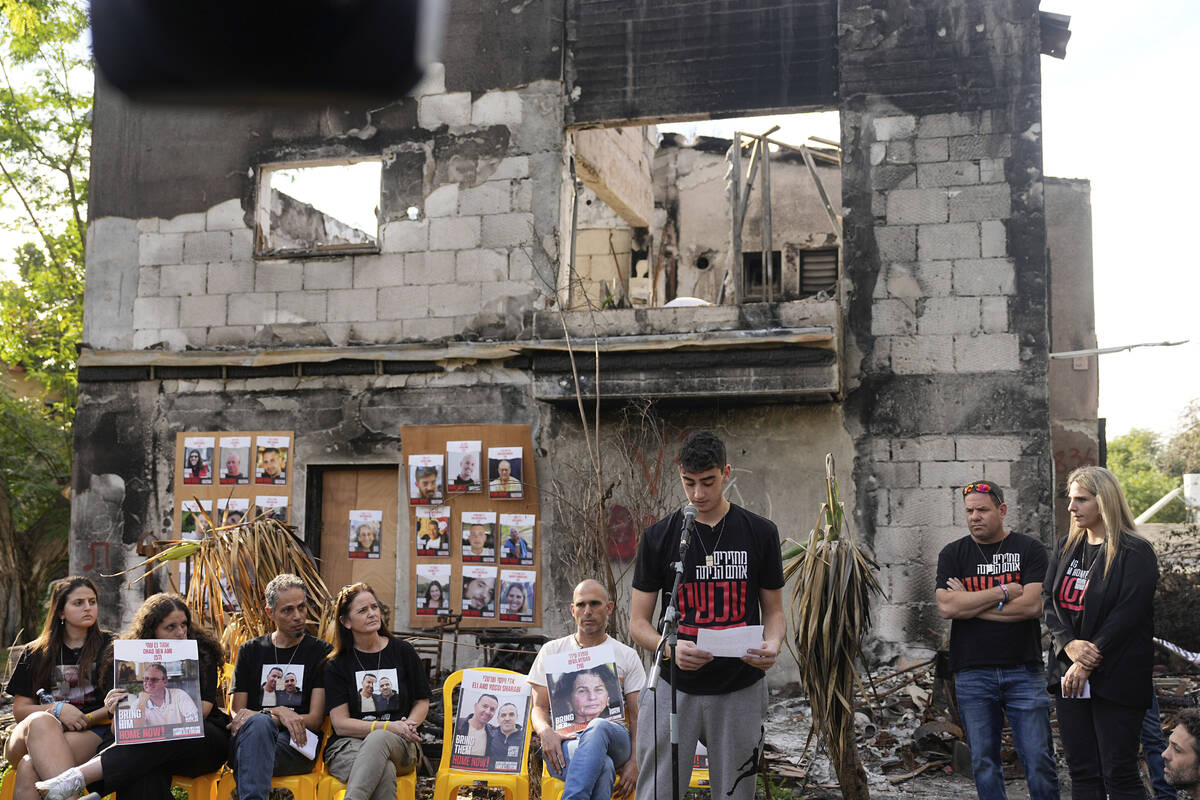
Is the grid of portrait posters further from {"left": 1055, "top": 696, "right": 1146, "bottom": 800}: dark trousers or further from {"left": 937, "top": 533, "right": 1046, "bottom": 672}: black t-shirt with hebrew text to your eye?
{"left": 1055, "top": 696, "right": 1146, "bottom": 800}: dark trousers

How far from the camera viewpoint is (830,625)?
6.25 meters

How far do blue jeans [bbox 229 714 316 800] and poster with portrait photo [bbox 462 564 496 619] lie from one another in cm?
419

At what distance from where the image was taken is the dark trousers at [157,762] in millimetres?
5578

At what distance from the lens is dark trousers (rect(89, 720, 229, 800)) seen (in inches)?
220

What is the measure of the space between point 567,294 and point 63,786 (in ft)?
20.5

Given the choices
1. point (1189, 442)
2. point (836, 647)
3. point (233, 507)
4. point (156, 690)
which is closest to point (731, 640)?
point (836, 647)

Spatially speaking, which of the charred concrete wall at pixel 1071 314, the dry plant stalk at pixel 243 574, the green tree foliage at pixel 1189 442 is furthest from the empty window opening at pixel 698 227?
the green tree foliage at pixel 1189 442

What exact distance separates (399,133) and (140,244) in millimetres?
2904

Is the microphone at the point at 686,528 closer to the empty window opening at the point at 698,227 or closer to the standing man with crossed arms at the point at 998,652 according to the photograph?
the standing man with crossed arms at the point at 998,652

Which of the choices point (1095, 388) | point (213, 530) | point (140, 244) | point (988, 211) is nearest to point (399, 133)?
point (140, 244)

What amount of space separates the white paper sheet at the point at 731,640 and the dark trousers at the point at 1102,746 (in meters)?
1.73


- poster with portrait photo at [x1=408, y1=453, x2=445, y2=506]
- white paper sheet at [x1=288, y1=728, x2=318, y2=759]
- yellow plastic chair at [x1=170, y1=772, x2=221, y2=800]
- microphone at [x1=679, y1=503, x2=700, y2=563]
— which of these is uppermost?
poster with portrait photo at [x1=408, y1=453, x2=445, y2=506]

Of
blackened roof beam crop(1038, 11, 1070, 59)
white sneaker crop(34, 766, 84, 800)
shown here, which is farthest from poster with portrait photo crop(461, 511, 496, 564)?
blackened roof beam crop(1038, 11, 1070, 59)

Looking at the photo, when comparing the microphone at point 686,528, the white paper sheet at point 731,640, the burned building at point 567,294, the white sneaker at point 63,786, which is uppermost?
the burned building at point 567,294
